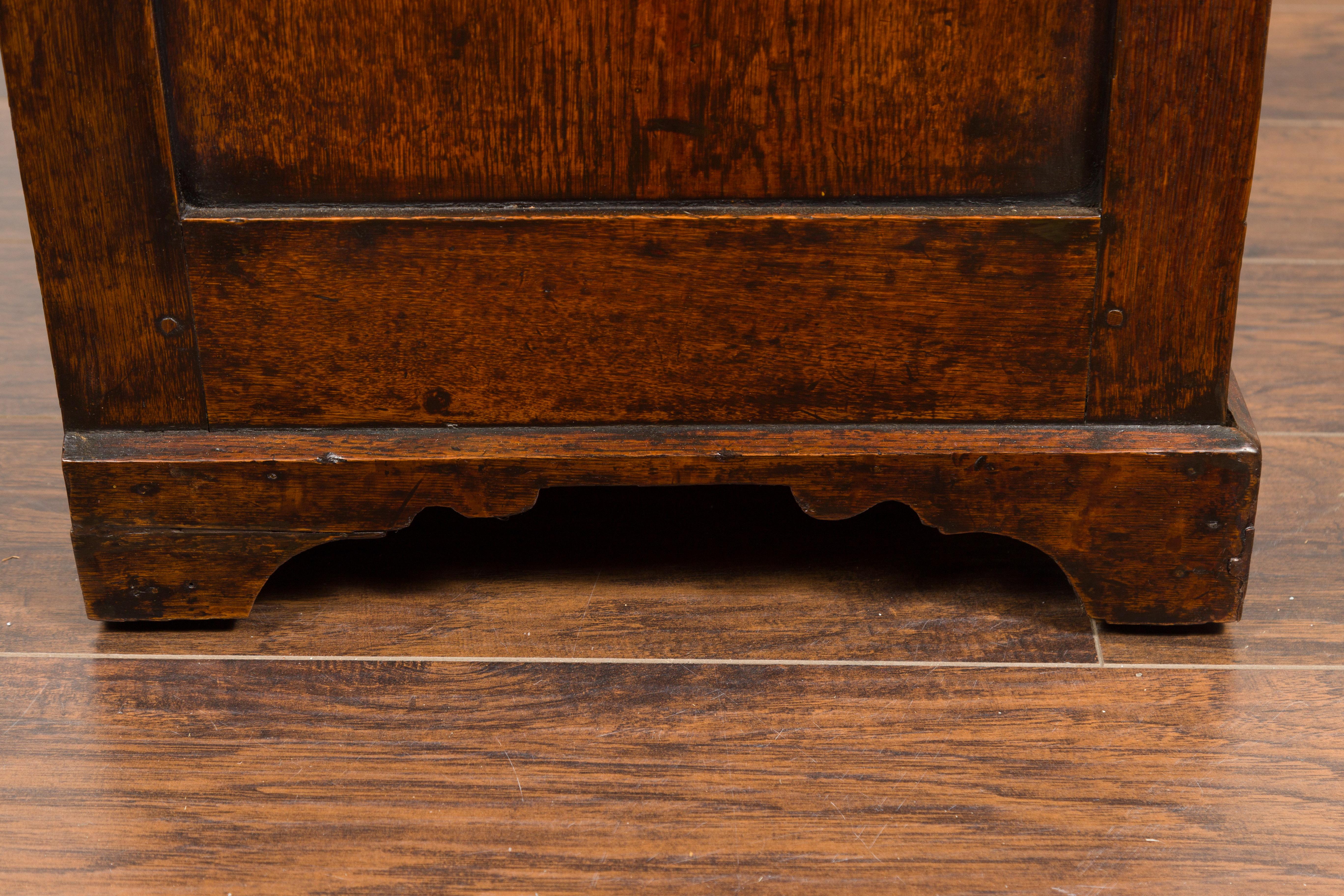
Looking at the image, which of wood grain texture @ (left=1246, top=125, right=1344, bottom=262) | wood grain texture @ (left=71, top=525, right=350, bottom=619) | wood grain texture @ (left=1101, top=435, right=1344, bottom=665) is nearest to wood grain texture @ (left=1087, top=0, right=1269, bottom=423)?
wood grain texture @ (left=1101, top=435, right=1344, bottom=665)

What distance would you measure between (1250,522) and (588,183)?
48 cm

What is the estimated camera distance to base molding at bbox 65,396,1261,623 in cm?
94

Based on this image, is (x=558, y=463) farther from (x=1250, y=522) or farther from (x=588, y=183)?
(x=1250, y=522)

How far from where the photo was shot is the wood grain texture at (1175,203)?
846 mm

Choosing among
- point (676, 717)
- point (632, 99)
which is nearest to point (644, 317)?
point (632, 99)

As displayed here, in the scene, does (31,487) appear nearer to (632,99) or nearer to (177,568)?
(177,568)

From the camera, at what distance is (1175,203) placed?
2.90 feet

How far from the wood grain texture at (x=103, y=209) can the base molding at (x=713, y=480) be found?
4 centimetres

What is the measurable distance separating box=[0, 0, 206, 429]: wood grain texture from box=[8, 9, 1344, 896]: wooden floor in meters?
0.19

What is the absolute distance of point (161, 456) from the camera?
94 centimetres

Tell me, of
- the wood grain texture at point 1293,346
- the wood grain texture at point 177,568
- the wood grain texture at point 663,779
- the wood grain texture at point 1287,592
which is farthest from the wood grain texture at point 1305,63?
the wood grain texture at point 177,568

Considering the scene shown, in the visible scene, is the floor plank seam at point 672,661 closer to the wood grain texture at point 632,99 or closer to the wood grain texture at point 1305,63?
the wood grain texture at point 632,99

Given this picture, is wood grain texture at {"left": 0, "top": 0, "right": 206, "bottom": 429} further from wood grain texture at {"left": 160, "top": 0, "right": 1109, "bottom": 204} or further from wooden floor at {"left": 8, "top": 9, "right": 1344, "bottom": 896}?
wooden floor at {"left": 8, "top": 9, "right": 1344, "bottom": 896}

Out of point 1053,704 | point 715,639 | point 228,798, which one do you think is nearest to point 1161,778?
point 1053,704
